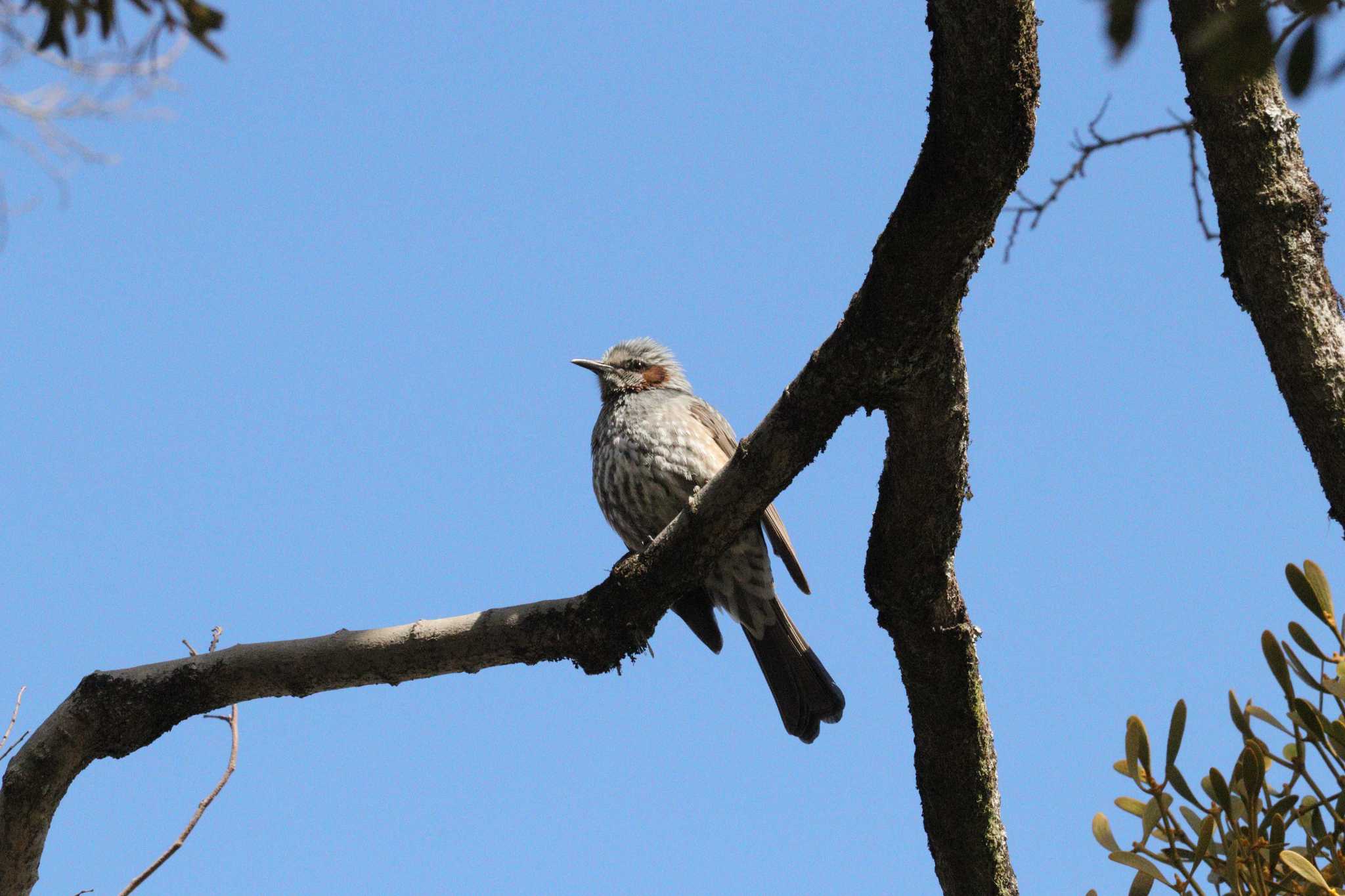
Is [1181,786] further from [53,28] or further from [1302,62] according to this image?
[53,28]

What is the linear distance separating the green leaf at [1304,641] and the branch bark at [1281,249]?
0.28 meters

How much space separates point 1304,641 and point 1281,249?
955mm

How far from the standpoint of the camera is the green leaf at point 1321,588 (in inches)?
113

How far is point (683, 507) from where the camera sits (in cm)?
477

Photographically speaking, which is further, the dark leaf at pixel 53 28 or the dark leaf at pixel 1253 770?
the dark leaf at pixel 1253 770

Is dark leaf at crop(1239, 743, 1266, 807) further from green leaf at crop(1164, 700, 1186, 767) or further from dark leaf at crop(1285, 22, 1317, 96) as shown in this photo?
dark leaf at crop(1285, 22, 1317, 96)

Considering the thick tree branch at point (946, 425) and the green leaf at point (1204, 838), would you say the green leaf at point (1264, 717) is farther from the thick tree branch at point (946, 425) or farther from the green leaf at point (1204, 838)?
the thick tree branch at point (946, 425)

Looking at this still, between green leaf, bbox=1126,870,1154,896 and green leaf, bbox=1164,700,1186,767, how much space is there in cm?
26

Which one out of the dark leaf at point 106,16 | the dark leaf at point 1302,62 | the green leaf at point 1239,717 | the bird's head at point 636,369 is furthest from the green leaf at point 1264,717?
the bird's head at point 636,369

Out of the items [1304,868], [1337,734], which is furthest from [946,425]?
[1304,868]

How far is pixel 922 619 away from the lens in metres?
3.60

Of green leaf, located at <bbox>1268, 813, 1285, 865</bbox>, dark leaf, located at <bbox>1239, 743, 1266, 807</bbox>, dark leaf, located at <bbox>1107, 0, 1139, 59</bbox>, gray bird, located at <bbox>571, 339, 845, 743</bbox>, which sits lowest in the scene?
green leaf, located at <bbox>1268, 813, 1285, 865</bbox>

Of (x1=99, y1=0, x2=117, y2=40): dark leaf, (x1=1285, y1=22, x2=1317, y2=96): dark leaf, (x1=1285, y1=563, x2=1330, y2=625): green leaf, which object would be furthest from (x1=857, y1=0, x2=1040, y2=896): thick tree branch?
(x1=99, y1=0, x2=117, y2=40): dark leaf

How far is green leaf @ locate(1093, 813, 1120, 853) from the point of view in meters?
2.98
